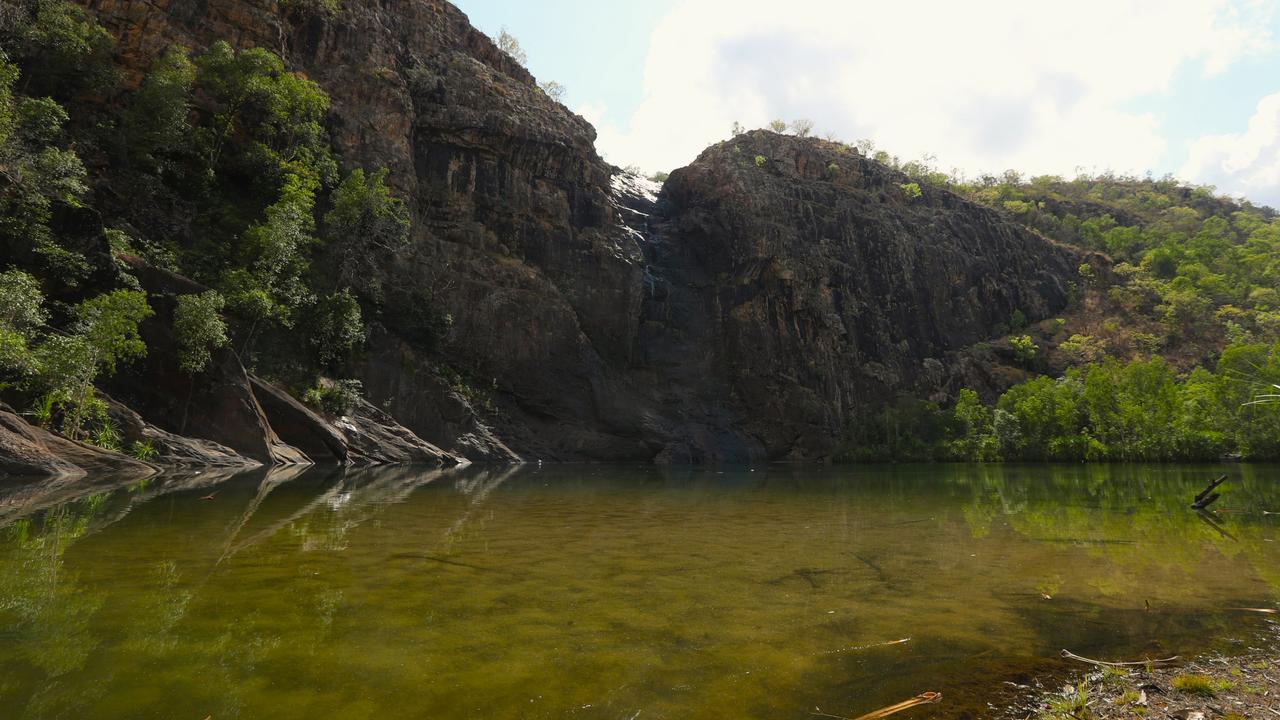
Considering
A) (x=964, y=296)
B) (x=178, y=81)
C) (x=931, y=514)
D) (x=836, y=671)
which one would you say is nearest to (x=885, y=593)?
(x=836, y=671)

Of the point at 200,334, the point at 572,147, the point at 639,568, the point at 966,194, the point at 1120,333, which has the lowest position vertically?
the point at 639,568

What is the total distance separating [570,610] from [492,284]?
44039mm

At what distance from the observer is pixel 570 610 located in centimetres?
511

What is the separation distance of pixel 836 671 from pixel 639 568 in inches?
131

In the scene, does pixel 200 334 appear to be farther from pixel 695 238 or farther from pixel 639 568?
pixel 695 238

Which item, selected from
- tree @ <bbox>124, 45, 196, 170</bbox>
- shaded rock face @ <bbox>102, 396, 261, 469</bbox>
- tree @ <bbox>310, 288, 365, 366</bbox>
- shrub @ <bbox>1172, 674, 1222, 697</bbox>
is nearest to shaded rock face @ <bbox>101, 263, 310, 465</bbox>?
shaded rock face @ <bbox>102, 396, 261, 469</bbox>

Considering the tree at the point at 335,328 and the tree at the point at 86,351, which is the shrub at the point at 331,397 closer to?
the tree at the point at 335,328

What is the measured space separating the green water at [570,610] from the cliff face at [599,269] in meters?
31.8

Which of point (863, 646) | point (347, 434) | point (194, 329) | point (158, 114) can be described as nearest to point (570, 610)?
point (863, 646)

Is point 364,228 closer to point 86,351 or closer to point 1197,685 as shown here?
point 86,351

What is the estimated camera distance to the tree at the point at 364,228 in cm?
3766

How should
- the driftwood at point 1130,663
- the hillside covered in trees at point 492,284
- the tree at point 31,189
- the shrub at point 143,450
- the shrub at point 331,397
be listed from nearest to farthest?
1. the driftwood at point 1130,663
2. the shrub at point 143,450
3. the tree at point 31,189
4. the hillside covered in trees at point 492,284
5. the shrub at point 331,397

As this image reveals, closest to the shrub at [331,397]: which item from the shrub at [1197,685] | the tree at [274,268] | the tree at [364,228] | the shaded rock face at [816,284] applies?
the tree at [274,268]

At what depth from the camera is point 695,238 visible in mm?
61031
